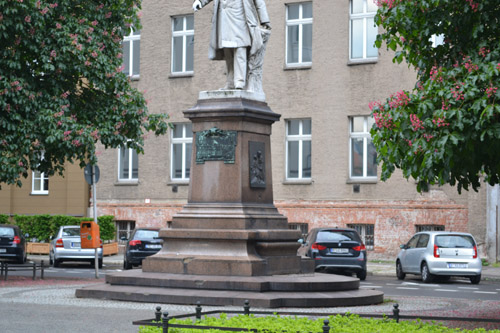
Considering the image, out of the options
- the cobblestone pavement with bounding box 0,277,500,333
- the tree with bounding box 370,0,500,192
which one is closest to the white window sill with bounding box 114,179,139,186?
the cobblestone pavement with bounding box 0,277,500,333

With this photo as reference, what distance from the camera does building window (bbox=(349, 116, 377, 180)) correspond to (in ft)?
104

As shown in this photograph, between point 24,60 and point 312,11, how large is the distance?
1342cm

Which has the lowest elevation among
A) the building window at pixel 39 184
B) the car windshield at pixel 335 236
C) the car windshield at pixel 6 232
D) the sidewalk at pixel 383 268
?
the sidewalk at pixel 383 268

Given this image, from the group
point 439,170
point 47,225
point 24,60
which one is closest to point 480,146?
point 439,170

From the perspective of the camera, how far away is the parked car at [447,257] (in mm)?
23781

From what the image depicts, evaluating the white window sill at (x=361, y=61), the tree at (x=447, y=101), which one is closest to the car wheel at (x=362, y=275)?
the white window sill at (x=361, y=61)

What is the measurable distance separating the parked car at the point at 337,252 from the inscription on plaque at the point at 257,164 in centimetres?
792

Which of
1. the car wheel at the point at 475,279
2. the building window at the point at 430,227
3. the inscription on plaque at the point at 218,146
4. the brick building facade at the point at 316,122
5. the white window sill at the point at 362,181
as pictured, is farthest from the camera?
the white window sill at the point at 362,181

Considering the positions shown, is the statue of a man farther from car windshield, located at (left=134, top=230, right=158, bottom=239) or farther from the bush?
car windshield, located at (left=134, top=230, right=158, bottom=239)

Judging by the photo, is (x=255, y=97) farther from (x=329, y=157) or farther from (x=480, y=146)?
(x=329, y=157)

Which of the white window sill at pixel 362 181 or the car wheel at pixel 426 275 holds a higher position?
the white window sill at pixel 362 181

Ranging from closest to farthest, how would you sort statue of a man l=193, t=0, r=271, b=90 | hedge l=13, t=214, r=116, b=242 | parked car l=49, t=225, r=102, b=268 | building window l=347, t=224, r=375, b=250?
statue of a man l=193, t=0, r=271, b=90 < parked car l=49, t=225, r=102, b=268 < building window l=347, t=224, r=375, b=250 < hedge l=13, t=214, r=116, b=242

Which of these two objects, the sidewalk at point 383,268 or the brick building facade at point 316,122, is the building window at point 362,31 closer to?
the brick building facade at point 316,122

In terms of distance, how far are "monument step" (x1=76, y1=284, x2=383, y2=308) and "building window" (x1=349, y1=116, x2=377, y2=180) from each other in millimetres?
16510
